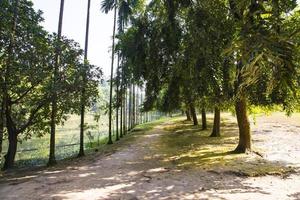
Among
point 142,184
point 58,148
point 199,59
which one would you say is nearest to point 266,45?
point 142,184

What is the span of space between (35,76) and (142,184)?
7.42 m

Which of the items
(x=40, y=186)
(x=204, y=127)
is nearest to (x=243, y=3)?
(x=40, y=186)

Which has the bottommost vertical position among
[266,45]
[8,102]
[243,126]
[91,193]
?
[91,193]

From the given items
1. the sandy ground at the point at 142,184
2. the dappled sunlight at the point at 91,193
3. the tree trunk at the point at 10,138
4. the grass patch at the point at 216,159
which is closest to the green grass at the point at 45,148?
the tree trunk at the point at 10,138

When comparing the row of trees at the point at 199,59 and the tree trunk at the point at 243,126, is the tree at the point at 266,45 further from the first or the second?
the tree trunk at the point at 243,126

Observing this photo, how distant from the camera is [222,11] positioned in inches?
647

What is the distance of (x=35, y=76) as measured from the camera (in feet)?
51.1

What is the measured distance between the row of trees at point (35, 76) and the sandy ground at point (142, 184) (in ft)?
9.81

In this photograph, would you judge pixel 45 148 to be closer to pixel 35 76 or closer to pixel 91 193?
pixel 35 76

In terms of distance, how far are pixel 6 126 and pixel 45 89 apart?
2.98 m

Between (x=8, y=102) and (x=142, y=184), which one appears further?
(x=8, y=102)

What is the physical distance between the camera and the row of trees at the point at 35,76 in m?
14.7

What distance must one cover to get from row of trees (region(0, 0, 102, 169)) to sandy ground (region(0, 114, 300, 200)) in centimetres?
299

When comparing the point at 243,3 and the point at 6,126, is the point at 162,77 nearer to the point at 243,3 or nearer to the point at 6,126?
the point at 6,126
